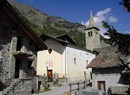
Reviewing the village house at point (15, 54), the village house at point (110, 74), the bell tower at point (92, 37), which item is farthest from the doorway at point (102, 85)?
the bell tower at point (92, 37)

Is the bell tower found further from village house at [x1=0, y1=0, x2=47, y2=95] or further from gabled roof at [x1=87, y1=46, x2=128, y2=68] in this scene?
village house at [x1=0, y1=0, x2=47, y2=95]

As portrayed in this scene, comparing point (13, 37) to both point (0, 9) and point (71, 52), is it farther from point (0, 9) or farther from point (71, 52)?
point (71, 52)

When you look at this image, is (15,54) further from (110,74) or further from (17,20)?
(110,74)

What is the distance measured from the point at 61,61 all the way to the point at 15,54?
12694 mm

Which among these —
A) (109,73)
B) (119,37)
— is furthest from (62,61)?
(119,37)

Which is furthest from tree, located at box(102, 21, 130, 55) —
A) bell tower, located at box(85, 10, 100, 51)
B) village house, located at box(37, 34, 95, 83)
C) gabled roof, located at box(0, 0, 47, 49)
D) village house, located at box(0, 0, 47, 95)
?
bell tower, located at box(85, 10, 100, 51)

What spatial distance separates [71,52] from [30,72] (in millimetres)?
12725

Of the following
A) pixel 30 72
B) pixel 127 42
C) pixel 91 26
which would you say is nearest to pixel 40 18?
pixel 91 26

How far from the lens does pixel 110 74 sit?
20.9 m

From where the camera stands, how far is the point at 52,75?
3192cm

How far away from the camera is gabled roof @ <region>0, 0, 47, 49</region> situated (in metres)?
18.1

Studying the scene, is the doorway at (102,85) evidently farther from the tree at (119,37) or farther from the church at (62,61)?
the tree at (119,37)

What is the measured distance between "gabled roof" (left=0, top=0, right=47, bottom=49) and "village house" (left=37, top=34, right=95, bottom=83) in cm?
916

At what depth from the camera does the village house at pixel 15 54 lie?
18328 mm
